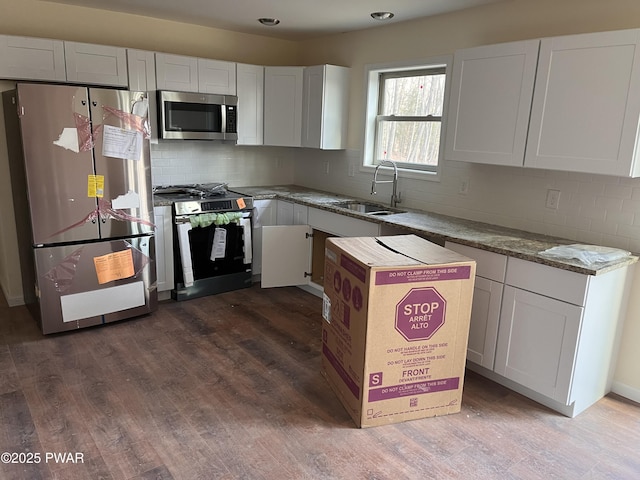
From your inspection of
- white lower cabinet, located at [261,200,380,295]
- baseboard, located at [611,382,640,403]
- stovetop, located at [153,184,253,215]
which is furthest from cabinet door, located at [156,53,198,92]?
baseboard, located at [611,382,640,403]

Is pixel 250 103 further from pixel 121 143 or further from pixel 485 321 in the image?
pixel 485 321

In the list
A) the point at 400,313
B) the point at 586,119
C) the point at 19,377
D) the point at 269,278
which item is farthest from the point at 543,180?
the point at 19,377

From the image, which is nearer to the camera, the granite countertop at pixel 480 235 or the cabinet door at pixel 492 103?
the granite countertop at pixel 480 235

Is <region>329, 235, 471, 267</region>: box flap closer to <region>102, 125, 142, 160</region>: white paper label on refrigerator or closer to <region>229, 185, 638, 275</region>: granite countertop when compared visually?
<region>229, 185, 638, 275</region>: granite countertop

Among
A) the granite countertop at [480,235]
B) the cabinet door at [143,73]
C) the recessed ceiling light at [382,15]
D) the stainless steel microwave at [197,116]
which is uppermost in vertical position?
the recessed ceiling light at [382,15]

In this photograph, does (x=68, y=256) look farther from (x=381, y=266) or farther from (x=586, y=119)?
(x=586, y=119)

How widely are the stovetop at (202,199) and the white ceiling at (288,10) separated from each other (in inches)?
58.3

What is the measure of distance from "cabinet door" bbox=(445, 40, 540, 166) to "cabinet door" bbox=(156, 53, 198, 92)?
2243mm

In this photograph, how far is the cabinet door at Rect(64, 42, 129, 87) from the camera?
11.4ft

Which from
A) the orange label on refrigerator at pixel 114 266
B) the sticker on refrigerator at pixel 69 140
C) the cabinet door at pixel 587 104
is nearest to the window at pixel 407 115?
the cabinet door at pixel 587 104

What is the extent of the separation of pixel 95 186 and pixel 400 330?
7.58 feet

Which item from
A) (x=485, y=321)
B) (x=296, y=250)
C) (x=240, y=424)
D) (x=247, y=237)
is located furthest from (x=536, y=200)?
(x=247, y=237)

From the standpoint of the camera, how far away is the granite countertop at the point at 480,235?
7.91 feet

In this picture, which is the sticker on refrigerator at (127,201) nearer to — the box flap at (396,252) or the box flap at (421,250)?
the box flap at (396,252)
